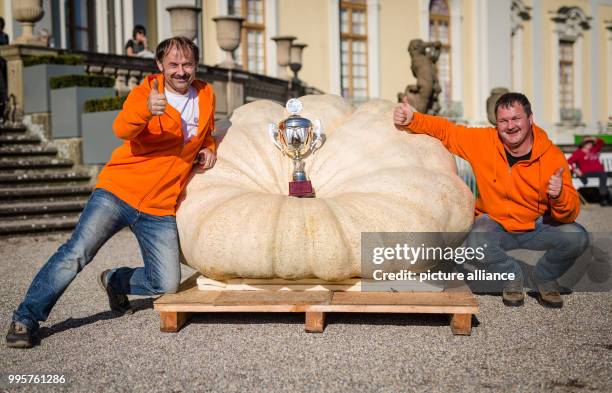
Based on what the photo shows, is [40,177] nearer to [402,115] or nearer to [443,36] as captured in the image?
[402,115]

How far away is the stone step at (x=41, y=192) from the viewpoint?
31.7 feet

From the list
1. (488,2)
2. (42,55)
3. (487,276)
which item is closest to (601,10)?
(488,2)

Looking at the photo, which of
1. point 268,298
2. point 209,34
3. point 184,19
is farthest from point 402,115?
point 209,34

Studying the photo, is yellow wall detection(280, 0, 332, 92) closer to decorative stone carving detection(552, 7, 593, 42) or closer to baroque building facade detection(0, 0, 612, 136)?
baroque building facade detection(0, 0, 612, 136)

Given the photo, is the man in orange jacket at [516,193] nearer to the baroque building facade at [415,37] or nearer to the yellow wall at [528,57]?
the baroque building facade at [415,37]

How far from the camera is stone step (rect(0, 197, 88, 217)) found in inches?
369

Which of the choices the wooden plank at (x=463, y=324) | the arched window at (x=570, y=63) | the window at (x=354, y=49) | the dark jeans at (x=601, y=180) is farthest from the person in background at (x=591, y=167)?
the arched window at (x=570, y=63)

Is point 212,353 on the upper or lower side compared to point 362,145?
lower

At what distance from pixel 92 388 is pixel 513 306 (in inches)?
110

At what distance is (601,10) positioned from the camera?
30.6 metres

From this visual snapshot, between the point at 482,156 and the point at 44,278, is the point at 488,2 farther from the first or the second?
the point at 44,278

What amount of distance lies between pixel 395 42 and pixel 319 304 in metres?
20.4

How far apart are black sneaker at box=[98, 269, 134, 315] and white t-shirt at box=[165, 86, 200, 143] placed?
41.4 inches

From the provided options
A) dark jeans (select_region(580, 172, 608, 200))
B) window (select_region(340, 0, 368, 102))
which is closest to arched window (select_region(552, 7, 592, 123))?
window (select_region(340, 0, 368, 102))
